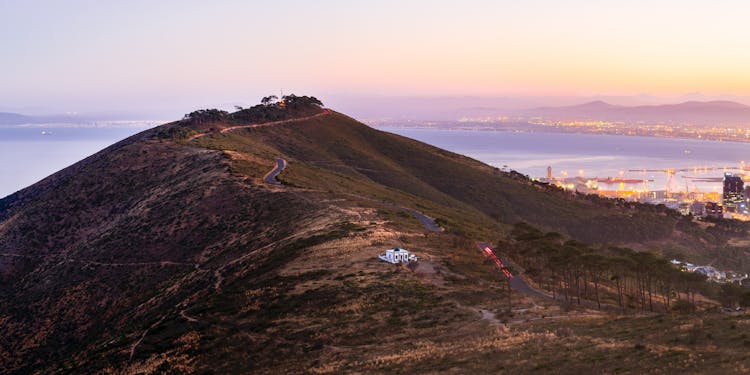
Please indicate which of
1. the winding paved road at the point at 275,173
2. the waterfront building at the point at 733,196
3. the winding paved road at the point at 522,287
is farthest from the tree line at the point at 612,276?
the waterfront building at the point at 733,196

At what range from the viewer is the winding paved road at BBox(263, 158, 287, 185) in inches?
3130

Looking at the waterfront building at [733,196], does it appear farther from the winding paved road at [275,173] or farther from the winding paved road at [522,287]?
the winding paved road at [522,287]

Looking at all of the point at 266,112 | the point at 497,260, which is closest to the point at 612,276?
the point at 497,260

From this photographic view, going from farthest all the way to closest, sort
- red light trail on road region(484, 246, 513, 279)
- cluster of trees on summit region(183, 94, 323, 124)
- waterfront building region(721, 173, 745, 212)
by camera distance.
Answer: waterfront building region(721, 173, 745, 212)
cluster of trees on summit region(183, 94, 323, 124)
red light trail on road region(484, 246, 513, 279)

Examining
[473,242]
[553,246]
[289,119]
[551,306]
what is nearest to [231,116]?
[289,119]

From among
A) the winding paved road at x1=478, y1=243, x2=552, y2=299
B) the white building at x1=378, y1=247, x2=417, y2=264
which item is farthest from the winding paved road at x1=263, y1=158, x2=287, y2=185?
the winding paved road at x1=478, y1=243, x2=552, y2=299

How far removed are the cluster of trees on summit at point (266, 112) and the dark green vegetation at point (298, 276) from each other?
1312 inches

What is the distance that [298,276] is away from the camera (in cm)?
3956

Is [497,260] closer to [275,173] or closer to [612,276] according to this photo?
[612,276]

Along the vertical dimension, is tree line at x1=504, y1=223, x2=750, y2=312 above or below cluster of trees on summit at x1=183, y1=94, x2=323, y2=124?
below

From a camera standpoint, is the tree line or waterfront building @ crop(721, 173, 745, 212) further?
waterfront building @ crop(721, 173, 745, 212)

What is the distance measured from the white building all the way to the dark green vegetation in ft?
2.61

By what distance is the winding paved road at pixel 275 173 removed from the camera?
7951cm

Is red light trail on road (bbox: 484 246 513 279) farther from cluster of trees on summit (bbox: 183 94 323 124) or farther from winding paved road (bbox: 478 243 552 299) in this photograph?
cluster of trees on summit (bbox: 183 94 323 124)
